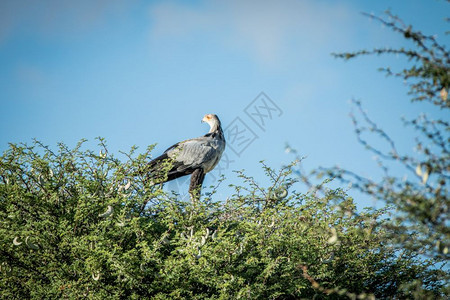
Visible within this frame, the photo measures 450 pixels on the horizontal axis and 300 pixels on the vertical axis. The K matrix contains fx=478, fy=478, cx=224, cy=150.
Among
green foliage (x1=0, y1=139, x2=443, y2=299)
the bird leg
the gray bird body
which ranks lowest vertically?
green foliage (x1=0, y1=139, x2=443, y2=299)

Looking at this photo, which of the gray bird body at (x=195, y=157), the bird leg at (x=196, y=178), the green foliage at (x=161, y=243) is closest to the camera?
the green foliage at (x=161, y=243)

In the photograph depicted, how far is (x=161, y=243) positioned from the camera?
812 cm

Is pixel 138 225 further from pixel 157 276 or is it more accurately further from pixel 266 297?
pixel 266 297

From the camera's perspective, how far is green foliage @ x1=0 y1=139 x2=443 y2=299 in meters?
7.34

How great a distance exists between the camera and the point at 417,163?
3590 mm

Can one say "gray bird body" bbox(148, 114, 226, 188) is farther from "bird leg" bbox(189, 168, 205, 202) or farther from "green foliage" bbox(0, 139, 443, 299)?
"green foliage" bbox(0, 139, 443, 299)

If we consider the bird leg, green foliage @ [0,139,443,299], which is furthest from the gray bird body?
green foliage @ [0,139,443,299]

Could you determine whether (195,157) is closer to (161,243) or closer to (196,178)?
(196,178)

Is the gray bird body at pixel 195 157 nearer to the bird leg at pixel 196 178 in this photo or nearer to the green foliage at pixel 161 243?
the bird leg at pixel 196 178

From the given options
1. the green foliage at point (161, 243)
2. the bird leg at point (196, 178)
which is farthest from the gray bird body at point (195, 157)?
the green foliage at point (161, 243)

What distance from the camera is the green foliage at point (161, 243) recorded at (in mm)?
7340

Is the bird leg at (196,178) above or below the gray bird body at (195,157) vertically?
below

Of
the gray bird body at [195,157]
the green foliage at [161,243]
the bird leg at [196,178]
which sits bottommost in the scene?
the green foliage at [161,243]

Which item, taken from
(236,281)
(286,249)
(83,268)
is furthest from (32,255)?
(286,249)
